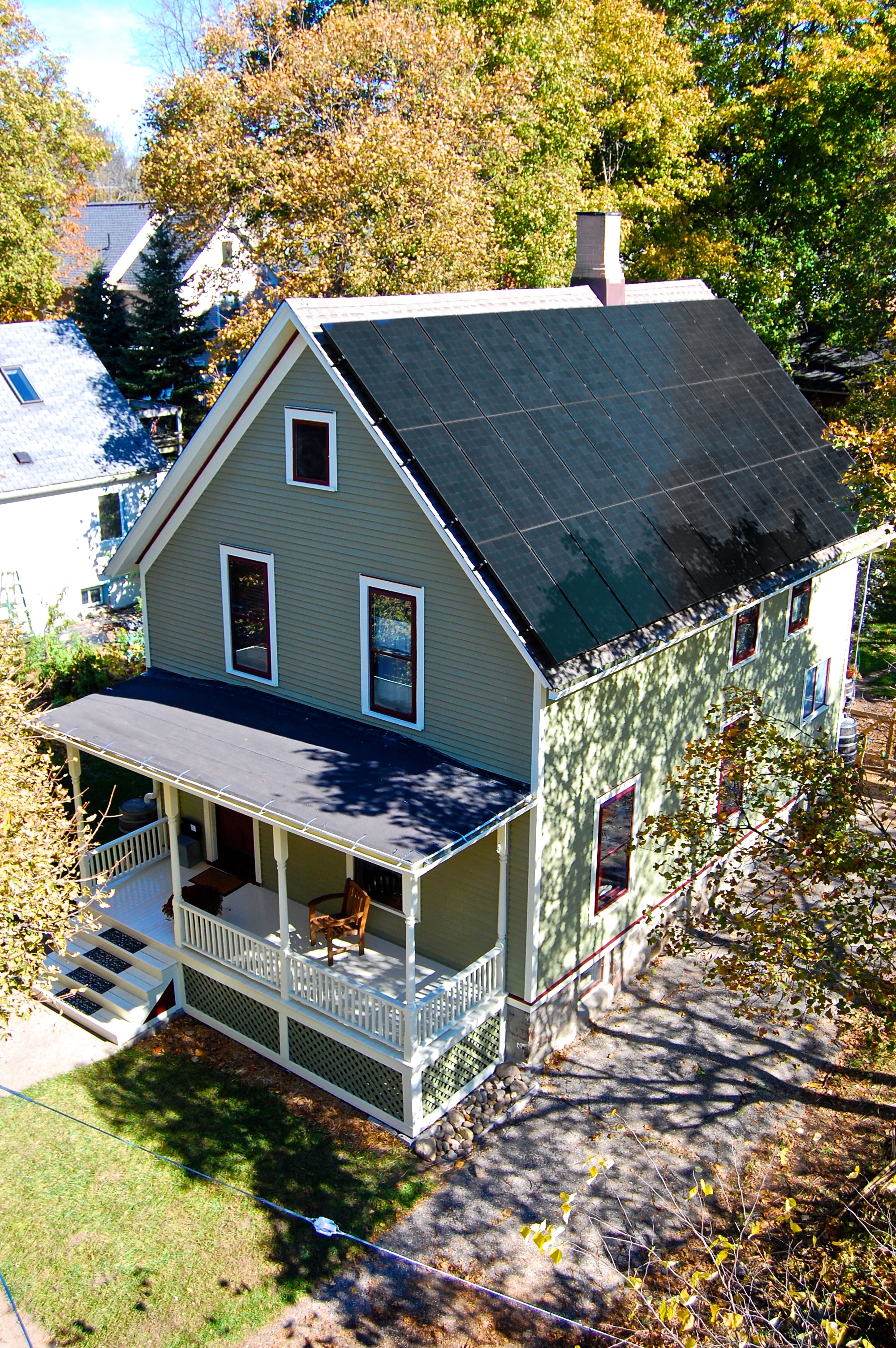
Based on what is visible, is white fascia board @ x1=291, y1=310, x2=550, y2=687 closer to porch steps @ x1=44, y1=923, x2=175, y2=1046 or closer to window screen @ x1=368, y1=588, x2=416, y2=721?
window screen @ x1=368, y1=588, x2=416, y2=721

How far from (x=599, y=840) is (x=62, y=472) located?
2235 centimetres

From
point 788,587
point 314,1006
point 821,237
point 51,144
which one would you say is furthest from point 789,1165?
point 51,144

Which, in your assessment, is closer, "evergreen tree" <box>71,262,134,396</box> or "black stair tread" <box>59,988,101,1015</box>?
"black stair tread" <box>59,988,101,1015</box>

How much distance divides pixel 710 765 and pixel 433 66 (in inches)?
1040

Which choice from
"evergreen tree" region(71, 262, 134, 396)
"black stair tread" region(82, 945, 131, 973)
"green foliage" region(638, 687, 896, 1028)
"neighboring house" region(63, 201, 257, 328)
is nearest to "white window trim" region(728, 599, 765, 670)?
"green foliage" region(638, 687, 896, 1028)

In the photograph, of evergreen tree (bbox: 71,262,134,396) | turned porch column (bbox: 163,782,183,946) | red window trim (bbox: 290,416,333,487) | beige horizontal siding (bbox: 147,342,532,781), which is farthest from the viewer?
evergreen tree (bbox: 71,262,134,396)

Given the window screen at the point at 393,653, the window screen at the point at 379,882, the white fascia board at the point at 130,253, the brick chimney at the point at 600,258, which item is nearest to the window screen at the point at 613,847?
the window screen at the point at 379,882

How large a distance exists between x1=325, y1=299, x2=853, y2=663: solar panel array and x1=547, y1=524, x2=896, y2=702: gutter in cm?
16

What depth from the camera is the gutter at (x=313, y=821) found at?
11.7m

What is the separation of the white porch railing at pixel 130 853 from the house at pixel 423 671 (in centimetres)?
6

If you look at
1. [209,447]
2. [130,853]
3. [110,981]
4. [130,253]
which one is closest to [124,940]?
[110,981]

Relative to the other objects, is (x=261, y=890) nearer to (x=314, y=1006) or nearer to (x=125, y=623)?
(x=314, y=1006)

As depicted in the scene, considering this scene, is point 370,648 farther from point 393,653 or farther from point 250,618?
point 250,618

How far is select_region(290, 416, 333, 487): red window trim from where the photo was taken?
14.0 m
